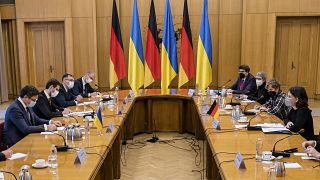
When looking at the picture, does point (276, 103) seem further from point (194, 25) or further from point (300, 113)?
point (194, 25)

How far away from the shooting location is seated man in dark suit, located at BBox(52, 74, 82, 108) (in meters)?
5.85

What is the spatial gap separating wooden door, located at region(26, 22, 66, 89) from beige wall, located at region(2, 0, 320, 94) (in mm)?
337

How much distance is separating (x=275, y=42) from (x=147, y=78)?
4432 mm

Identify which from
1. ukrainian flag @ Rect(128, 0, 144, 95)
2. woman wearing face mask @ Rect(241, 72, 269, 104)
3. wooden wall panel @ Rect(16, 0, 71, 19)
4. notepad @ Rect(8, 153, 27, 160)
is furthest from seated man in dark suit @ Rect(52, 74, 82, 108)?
wooden wall panel @ Rect(16, 0, 71, 19)

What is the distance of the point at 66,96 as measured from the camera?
244 inches

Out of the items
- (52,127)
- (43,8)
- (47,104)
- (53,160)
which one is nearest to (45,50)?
(43,8)

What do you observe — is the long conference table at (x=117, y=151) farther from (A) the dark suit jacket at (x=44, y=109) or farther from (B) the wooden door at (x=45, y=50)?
(B) the wooden door at (x=45, y=50)

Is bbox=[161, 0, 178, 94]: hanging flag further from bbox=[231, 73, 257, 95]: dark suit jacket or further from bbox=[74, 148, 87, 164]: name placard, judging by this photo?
bbox=[74, 148, 87, 164]: name placard

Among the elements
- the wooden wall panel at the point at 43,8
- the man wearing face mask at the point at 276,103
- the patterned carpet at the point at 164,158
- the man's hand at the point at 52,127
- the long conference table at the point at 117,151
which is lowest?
the patterned carpet at the point at 164,158

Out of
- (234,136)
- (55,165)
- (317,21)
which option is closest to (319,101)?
(317,21)

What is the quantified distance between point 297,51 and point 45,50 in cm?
749

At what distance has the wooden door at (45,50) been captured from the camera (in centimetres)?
1054

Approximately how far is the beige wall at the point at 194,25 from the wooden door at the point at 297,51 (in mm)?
318

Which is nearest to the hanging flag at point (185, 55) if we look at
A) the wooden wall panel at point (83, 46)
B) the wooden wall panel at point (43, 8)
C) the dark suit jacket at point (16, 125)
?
the wooden wall panel at point (83, 46)
